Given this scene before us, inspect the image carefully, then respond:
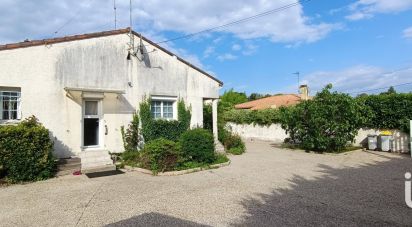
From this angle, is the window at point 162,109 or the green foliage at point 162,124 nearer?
the green foliage at point 162,124

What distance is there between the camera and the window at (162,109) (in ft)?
50.7

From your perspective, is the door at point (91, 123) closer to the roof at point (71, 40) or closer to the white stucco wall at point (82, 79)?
the white stucco wall at point (82, 79)

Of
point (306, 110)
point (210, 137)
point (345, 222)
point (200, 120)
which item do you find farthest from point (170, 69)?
point (345, 222)

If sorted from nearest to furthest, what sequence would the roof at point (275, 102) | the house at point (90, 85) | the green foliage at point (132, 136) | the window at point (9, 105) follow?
the window at point (9, 105) → the house at point (90, 85) → the green foliage at point (132, 136) → the roof at point (275, 102)

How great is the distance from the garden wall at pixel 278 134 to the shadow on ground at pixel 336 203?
7.22 metres

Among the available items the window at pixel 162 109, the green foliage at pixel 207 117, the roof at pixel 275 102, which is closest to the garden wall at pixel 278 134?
the green foliage at pixel 207 117

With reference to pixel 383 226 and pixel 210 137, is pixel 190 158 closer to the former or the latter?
pixel 210 137

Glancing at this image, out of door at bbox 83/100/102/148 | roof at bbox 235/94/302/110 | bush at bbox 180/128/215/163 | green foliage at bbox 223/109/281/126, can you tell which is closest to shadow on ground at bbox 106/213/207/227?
bush at bbox 180/128/215/163

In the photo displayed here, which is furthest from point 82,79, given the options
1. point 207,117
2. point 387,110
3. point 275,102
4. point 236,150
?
point 275,102

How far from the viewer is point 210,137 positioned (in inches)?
505

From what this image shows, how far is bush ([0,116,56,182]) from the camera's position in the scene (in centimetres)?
989

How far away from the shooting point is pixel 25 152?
1015 cm

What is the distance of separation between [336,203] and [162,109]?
34.4 ft

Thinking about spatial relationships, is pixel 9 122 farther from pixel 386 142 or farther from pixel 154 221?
pixel 386 142
